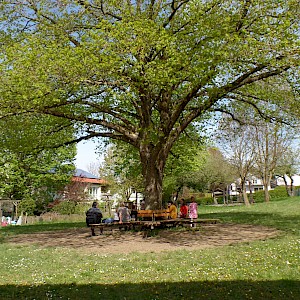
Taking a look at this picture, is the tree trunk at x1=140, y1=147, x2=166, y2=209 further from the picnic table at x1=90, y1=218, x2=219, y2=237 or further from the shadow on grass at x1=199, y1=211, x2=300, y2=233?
the shadow on grass at x1=199, y1=211, x2=300, y2=233

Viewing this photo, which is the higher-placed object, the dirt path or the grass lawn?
the dirt path

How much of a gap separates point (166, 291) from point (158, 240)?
22.6 feet

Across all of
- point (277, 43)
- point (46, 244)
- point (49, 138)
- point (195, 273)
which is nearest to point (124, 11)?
point (277, 43)

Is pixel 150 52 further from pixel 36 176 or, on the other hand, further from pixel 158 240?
pixel 36 176

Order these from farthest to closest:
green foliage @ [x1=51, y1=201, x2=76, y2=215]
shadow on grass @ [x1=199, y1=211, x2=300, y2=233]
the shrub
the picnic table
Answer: the shrub, green foliage @ [x1=51, y1=201, x2=76, y2=215], shadow on grass @ [x1=199, y1=211, x2=300, y2=233], the picnic table

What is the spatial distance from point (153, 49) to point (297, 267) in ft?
27.8

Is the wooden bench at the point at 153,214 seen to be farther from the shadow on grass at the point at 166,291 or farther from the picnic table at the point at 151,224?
the shadow on grass at the point at 166,291

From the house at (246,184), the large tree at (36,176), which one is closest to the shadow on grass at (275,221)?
the large tree at (36,176)

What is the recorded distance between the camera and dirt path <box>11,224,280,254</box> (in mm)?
12361

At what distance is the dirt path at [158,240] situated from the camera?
12.4 meters

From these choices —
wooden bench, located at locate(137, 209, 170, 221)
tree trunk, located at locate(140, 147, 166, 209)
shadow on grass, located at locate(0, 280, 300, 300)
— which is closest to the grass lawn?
shadow on grass, located at locate(0, 280, 300, 300)

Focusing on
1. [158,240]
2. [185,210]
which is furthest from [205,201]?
[158,240]

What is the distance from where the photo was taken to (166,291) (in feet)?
22.9

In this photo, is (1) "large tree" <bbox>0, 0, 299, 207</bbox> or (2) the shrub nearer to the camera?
(1) "large tree" <bbox>0, 0, 299, 207</bbox>
